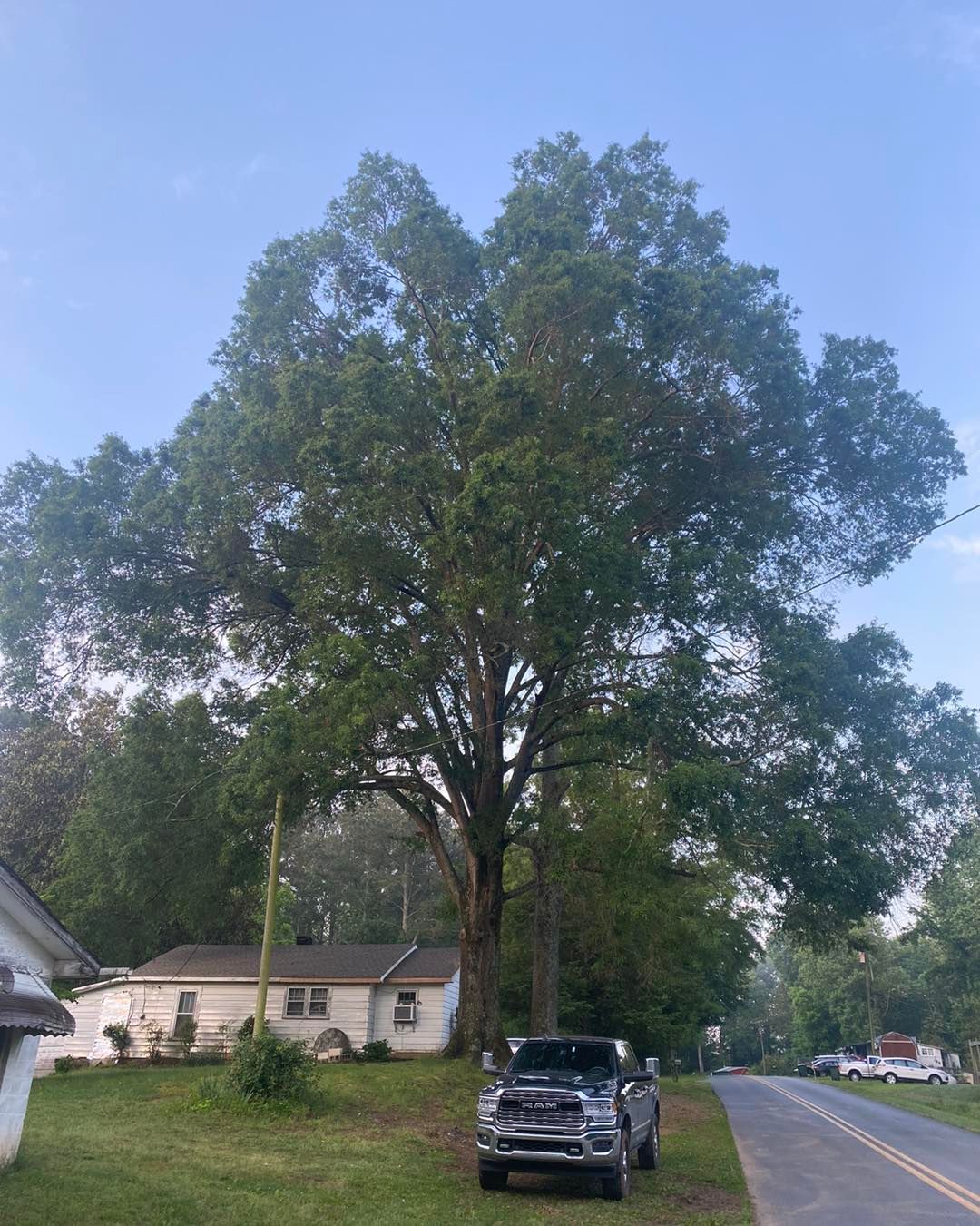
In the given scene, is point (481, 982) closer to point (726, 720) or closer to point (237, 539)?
point (726, 720)

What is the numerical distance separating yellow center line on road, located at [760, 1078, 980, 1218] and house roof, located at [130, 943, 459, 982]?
13.9m

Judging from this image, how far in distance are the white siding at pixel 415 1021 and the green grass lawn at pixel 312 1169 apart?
1171 centimetres

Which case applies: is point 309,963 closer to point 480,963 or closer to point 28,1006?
point 480,963

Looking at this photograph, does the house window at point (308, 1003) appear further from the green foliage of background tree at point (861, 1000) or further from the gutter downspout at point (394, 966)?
the green foliage of background tree at point (861, 1000)

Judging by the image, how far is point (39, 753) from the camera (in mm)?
38469

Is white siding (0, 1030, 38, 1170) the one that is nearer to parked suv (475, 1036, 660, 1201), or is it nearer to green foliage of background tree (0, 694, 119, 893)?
parked suv (475, 1036, 660, 1201)

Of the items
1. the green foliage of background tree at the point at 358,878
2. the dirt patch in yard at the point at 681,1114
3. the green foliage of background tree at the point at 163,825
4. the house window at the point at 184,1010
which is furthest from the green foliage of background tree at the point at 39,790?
the dirt patch in yard at the point at 681,1114

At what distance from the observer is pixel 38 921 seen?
384 inches

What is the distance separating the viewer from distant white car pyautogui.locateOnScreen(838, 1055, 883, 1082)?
49.2 metres

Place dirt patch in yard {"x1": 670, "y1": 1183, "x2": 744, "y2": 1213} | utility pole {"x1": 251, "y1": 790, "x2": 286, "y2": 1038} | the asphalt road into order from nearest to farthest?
1. the asphalt road
2. dirt patch in yard {"x1": 670, "y1": 1183, "x2": 744, "y2": 1213}
3. utility pole {"x1": 251, "y1": 790, "x2": 286, "y2": 1038}

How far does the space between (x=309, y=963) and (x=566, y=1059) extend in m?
20.9

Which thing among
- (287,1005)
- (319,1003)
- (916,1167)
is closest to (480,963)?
(916,1167)

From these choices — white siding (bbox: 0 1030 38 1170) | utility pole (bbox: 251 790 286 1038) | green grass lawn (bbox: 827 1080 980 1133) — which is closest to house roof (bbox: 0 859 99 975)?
white siding (bbox: 0 1030 38 1170)

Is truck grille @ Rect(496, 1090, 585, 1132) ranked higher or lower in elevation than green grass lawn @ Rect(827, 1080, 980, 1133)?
higher
